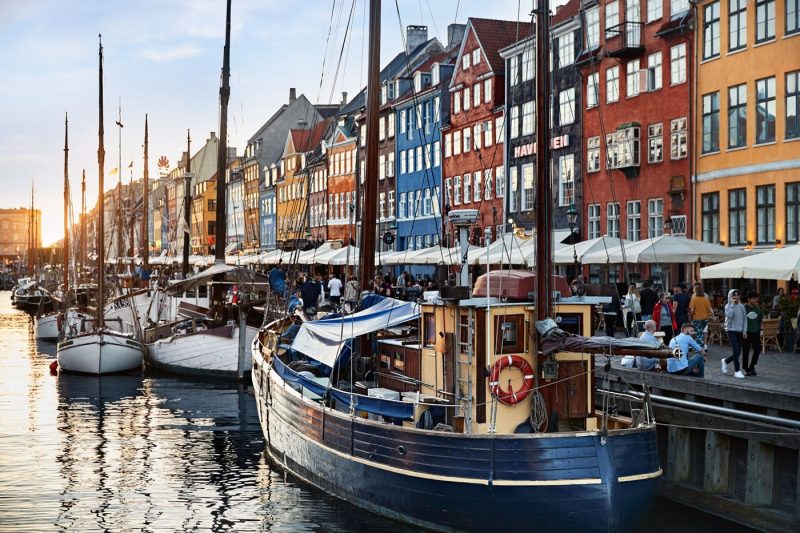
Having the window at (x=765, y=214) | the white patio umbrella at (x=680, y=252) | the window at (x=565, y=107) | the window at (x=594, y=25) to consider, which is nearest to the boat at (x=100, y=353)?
the white patio umbrella at (x=680, y=252)

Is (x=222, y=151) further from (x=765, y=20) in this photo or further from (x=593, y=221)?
(x=765, y=20)

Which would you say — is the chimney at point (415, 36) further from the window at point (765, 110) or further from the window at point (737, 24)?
the window at point (765, 110)

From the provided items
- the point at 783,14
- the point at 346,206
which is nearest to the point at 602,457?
the point at 783,14

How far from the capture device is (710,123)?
131ft

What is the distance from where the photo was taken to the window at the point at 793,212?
113 ft

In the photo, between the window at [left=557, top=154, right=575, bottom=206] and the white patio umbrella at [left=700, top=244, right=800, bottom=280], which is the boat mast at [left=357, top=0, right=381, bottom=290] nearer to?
the white patio umbrella at [left=700, top=244, right=800, bottom=280]

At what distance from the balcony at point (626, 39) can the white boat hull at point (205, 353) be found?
19166mm

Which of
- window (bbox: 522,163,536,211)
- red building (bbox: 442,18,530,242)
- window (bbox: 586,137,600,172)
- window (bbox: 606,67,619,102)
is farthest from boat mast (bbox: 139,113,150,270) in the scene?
window (bbox: 606,67,619,102)

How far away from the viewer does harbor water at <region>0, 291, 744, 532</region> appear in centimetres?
1769

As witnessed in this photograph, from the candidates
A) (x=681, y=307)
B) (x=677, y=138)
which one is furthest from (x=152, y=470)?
(x=677, y=138)

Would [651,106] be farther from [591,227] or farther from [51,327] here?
[51,327]

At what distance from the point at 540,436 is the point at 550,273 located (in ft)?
7.70

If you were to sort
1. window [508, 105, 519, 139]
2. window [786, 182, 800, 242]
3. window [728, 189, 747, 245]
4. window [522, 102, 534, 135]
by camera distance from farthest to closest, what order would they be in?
window [508, 105, 519, 139] < window [522, 102, 534, 135] < window [728, 189, 747, 245] < window [786, 182, 800, 242]

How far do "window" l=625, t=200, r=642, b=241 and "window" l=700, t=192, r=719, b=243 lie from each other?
4094 mm
